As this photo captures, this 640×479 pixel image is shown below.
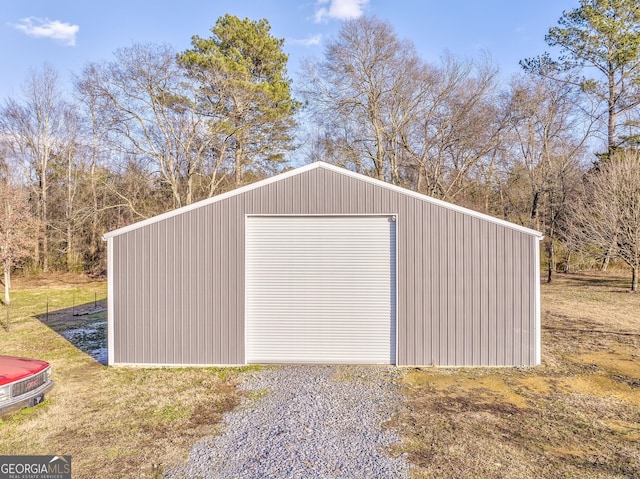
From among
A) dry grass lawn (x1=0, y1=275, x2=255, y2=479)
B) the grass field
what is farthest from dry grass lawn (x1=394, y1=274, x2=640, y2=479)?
dry grass lawn (x1=0, y1=275, x2=255, y2=479)

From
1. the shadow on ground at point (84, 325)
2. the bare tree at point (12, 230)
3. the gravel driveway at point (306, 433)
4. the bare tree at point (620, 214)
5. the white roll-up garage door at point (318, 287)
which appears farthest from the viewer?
the bare tree at point (12, 230)

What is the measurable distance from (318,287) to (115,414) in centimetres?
402

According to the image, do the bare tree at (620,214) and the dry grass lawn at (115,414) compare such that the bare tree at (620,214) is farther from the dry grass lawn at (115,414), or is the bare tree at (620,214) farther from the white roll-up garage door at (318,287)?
the dry grass lawn at (115,414)

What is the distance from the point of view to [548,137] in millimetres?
21703

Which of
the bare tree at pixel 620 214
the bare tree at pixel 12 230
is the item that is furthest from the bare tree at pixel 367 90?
the bare tree at pixel 12 230

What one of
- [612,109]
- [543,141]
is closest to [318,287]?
[543,141]

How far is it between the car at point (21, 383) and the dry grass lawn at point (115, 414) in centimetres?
36

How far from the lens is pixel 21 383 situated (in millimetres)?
4625

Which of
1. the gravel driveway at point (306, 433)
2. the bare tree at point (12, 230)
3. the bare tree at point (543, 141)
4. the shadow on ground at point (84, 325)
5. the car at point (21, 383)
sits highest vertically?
the bare tree at point (543, 141)

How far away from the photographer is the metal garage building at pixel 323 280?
22.7ft

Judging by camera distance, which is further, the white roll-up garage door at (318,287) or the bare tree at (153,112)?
the bare tree at (153,112)

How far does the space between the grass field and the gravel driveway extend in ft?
0.84

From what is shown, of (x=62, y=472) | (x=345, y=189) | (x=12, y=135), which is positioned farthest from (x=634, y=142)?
(x=12, y=135)

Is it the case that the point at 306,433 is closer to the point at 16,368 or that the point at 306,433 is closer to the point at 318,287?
the point at 318,287
